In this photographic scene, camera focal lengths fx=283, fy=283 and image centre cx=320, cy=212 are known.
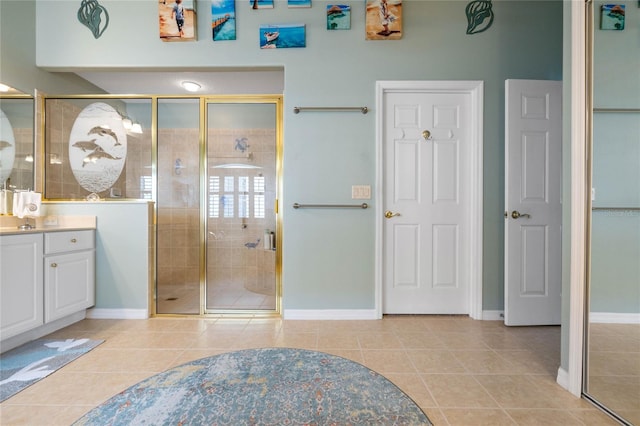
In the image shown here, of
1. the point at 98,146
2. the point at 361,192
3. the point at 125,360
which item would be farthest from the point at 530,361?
the point at 98,146

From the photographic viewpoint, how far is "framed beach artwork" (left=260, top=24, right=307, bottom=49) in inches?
97.3

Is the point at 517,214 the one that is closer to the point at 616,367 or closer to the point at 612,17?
the point at 616,367

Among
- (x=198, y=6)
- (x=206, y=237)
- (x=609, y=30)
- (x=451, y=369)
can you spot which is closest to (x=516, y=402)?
(x=451, y=369)

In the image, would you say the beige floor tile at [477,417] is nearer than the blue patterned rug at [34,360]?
Yes

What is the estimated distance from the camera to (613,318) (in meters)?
1.36

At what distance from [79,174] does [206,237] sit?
52.3 inches

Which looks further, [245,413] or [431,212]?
[431,212]

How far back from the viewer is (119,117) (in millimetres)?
2684

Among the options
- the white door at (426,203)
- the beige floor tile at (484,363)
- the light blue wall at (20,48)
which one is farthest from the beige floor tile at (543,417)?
the light blue wall at (20,48)

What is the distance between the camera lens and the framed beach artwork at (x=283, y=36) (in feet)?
8.11

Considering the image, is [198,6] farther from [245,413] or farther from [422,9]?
[245,413]

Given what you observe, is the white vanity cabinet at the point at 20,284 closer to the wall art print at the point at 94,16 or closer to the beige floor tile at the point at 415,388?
the wall art print at the point at 94,16

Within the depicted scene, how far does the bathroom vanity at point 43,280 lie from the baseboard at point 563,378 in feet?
11.1

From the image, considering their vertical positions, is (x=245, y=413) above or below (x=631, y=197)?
below
